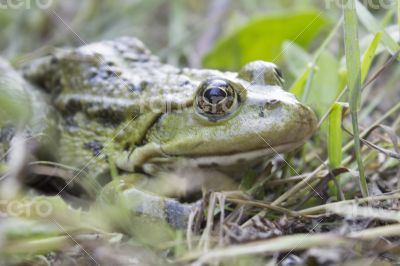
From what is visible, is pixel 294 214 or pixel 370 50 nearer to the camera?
pixel 294 214

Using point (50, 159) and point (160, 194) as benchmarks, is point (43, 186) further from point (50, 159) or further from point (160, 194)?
point (160, 194)

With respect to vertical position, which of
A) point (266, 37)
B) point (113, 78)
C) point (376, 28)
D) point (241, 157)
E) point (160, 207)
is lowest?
point (160, 207)

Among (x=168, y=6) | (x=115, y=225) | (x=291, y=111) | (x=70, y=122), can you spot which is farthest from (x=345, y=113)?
(x=168, y=6)

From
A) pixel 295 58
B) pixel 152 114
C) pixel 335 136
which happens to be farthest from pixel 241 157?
pixel 295 58

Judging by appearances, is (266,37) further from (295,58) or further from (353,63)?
(353,63)

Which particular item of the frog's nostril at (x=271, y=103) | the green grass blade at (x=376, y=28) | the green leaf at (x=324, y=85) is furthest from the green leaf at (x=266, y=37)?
the frog's nostril at (x=271, y=103)

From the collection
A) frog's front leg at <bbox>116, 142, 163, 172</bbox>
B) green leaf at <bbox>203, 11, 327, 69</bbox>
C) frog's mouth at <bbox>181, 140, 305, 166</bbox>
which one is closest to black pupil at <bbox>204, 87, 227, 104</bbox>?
frog's mouth at <bbox>181, 140, 305, 166</bbox>
